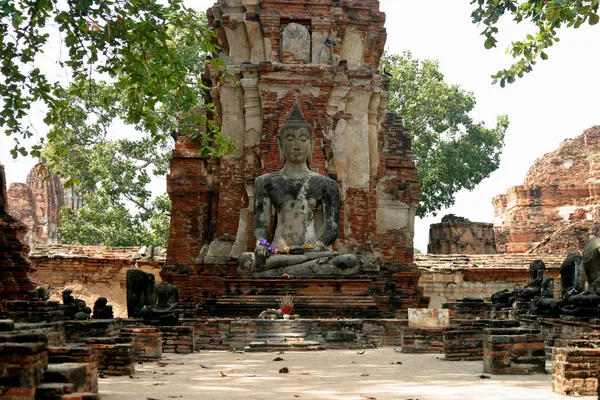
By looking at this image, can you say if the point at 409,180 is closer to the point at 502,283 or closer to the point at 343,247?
the point at 343,247

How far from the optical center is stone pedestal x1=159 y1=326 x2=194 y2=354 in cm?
1109

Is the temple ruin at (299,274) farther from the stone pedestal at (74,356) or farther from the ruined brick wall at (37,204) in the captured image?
the ruined brick wall at (37,204)

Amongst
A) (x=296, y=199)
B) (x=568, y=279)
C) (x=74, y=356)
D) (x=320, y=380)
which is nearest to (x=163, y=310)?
(x=320, y=380)

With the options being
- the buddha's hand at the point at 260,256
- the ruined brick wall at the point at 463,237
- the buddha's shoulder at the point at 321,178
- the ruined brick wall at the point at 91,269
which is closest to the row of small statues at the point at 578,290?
the buddha's shoulder at the point at 321,178

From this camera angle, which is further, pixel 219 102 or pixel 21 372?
pixel 219 102

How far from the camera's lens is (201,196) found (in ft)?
58.0

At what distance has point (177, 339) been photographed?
1112cm

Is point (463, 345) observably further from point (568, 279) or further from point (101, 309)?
point (101, 309)

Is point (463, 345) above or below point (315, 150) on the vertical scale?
below

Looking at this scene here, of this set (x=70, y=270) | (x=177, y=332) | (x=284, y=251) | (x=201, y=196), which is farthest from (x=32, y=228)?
(x=177, y=332)

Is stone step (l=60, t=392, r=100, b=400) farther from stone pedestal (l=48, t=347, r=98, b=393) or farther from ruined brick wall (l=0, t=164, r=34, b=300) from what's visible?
ruined brick wall (l=0, t=164, r=34, b=300)

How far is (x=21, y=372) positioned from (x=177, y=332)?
6.16m

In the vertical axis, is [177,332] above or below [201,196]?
below

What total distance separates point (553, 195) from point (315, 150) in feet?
67.2
